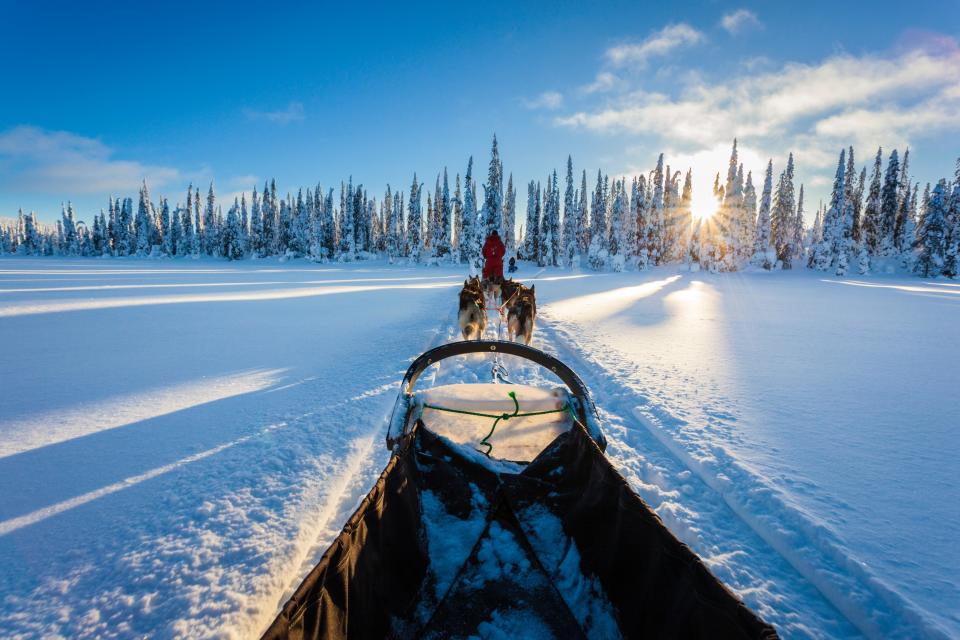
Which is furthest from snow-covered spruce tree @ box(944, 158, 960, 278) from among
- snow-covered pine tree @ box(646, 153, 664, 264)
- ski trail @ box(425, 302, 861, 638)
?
ski trail @ box(425, 302, 861, 638)

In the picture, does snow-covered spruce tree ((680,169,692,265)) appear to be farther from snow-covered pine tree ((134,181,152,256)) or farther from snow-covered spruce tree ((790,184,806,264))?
snow-covered pine tree ((134,181,152,256))

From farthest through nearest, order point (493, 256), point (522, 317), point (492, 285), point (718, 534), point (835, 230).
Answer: point (835, 230)
point (493, 256)
point (492, 285)
point (522, 317)
point (718, 534)

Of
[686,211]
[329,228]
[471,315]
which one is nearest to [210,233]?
[329,228]

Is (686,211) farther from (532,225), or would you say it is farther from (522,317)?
(522,317)

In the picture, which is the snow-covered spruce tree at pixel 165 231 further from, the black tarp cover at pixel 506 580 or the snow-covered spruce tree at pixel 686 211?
the black tarp cover at pixel 506 580

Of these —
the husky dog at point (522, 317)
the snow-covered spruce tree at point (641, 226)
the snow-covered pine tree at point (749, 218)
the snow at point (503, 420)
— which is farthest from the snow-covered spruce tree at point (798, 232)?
the snow at point (503, 420)

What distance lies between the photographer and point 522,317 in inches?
295

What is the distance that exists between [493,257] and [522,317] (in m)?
4.04

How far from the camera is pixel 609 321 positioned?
35.8 ft

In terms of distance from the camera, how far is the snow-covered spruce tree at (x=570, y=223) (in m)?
48.2

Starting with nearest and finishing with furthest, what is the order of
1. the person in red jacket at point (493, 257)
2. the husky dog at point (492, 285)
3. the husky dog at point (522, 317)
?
the husky dog at point (522, 317)
the husky dog at point (492, 285)
the person in red jacket at point (493, 257)

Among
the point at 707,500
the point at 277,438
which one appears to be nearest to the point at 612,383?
the point at 707,500

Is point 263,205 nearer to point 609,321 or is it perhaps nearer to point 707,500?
point 609,321

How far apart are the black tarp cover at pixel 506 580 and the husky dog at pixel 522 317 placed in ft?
16.9
